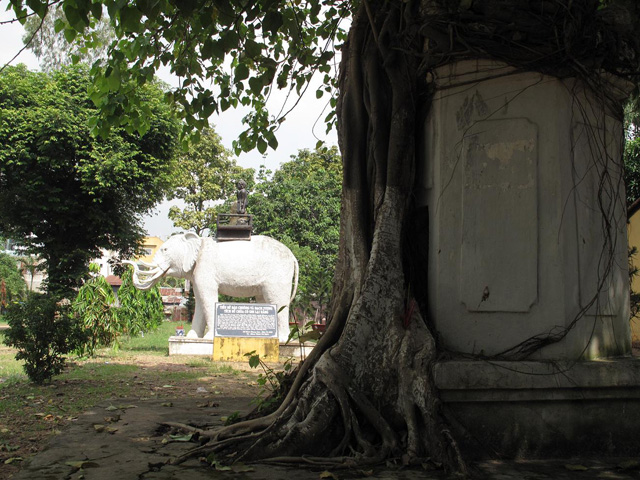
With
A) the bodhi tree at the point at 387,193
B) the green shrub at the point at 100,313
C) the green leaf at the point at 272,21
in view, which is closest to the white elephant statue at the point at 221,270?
the green shrub at the point at 100,313

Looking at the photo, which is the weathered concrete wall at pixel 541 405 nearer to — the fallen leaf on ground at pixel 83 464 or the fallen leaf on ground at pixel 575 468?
the fallen leaf on ground at pixel 575 468

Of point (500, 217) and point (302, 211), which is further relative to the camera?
point (302, 211)

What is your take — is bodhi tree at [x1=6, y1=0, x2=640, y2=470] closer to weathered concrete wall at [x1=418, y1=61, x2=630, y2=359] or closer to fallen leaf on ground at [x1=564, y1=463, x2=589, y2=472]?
weathered concrete wall at [x1=418, y1=61, x2=630, y2=359]

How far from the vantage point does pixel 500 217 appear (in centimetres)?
427

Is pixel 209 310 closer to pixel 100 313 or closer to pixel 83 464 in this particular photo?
pixel 100 313


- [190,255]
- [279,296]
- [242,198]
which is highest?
[242,198]

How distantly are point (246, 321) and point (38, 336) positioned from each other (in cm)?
446

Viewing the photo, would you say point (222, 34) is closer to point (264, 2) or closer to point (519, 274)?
point (264, 2)

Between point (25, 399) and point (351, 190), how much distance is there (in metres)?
5.66

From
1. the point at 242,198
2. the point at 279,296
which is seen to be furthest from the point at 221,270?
the point at 242,198

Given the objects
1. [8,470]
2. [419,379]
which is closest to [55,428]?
[8,470]

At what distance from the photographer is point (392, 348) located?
3.98 m

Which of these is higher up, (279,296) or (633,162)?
(633,162)

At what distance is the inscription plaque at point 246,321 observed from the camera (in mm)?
12508
